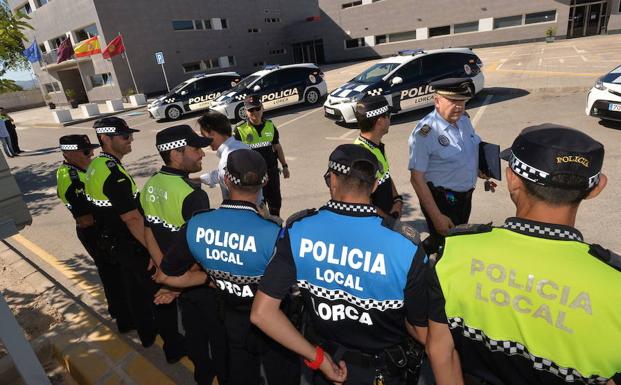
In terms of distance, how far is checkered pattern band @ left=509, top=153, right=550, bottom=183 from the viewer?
141cm

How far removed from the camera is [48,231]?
6477 millimetres

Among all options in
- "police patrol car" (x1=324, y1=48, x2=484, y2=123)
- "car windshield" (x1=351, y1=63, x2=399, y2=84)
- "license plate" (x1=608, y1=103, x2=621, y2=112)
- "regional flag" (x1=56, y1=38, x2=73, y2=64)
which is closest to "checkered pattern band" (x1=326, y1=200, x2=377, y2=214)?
"license plate" (x1=608, y1=103, x2=621, y2=112)

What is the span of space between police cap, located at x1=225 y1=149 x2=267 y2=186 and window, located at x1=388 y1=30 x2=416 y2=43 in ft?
96.3

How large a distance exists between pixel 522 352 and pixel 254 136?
12.5 feet

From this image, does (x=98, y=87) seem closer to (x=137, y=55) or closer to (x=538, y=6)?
(x=137, y=55)

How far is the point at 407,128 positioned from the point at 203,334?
787cm

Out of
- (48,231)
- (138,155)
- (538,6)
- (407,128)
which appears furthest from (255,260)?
(538,6)

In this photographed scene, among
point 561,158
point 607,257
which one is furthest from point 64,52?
point 607,257

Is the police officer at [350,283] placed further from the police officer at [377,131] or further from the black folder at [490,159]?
the black folder at [490,159]

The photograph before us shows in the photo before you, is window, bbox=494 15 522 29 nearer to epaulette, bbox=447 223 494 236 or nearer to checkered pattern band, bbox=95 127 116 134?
checkered pattern band, bbox=95 127 116 134

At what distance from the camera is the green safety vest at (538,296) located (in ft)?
3.99

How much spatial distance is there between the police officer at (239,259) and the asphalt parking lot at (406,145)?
3.20 metres

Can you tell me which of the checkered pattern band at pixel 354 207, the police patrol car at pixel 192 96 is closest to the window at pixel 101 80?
the police patrol car at pixel 192 96

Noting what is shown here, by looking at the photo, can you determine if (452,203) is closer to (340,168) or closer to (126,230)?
(340,168)
